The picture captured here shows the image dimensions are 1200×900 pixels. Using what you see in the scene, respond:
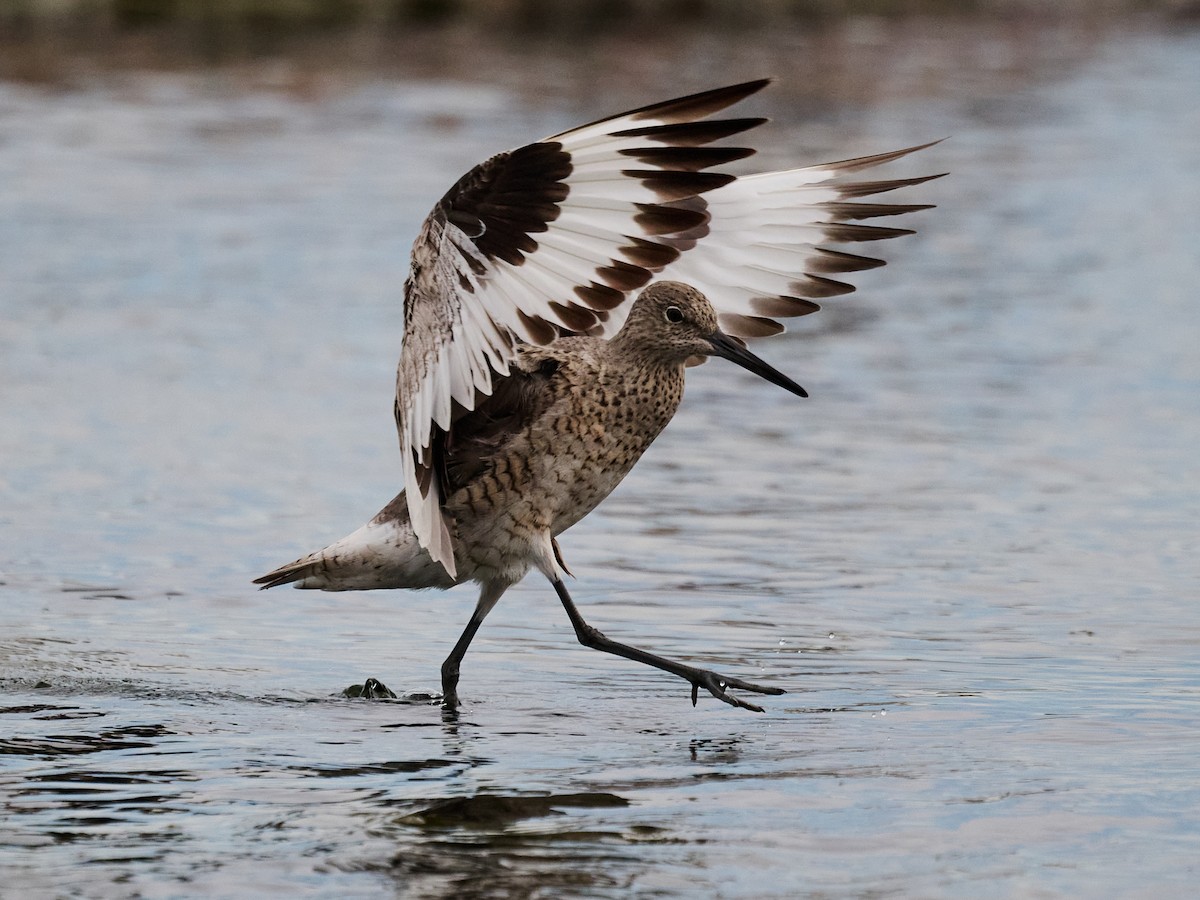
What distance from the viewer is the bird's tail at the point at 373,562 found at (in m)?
6.34

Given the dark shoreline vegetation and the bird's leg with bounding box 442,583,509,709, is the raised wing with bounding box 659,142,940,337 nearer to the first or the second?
the bird's leg with bounding box 442,583,509,709

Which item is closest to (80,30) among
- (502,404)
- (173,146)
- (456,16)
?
(456,16)

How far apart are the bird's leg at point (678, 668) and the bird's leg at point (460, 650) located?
28 cm

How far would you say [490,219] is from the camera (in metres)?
5.63

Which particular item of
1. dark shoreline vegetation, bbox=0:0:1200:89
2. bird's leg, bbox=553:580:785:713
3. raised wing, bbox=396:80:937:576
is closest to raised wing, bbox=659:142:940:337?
raised wing, bbox=396:80:937:576

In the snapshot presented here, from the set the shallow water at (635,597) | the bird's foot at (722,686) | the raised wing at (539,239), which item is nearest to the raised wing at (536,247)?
the raised wing at (539,239)

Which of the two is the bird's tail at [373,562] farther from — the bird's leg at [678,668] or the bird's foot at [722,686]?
the bird's foot at [722,686]

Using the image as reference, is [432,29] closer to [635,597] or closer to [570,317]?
[635,597]

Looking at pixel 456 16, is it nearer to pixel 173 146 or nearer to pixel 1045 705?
pixel 173 146

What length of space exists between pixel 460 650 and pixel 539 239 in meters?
1.31

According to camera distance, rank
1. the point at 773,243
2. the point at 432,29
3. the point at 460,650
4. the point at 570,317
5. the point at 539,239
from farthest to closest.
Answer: the point at 432,29, the point at 773,243, the point at 460,650, the point at 570,317, the point at 539,239

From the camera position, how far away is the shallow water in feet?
16.4

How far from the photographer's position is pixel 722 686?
6078 millimetres

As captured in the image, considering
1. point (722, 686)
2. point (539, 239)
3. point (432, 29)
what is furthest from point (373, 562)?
point (432, 29)
